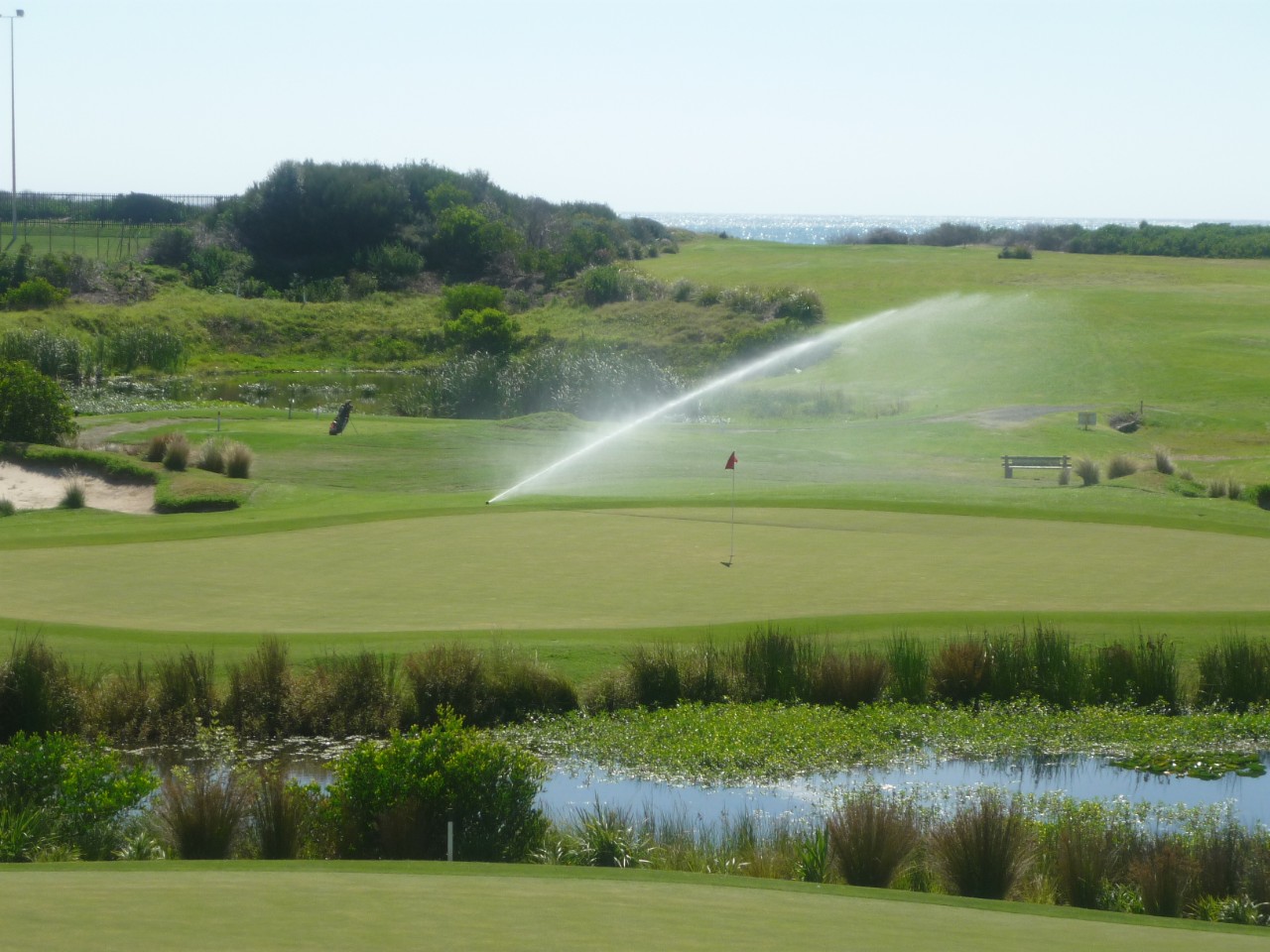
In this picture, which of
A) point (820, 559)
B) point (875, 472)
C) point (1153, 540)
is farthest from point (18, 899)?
point (875, 472)

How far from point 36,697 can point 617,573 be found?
7.06 meters

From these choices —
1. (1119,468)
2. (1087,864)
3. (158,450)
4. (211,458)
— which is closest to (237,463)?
(211,458)

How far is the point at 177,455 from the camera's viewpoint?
28.1 m

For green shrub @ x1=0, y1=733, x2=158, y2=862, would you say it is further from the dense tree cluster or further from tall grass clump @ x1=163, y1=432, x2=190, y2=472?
the dense tree cluster

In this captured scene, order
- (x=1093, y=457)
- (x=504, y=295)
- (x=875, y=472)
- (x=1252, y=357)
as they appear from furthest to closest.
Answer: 1. (x=504, y=295)
2. (x=1252, y=357)
3. (x=1093, y=457)
4. (x=875, y=472)

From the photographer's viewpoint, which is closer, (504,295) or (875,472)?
(875,472)

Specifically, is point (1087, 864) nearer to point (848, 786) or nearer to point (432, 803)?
point (848, 786)

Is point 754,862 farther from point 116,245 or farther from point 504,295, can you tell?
point 116,245

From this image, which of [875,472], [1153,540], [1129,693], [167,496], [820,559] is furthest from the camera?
[875,472]

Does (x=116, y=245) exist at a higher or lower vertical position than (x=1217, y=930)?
higher

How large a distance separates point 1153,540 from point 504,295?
210ft

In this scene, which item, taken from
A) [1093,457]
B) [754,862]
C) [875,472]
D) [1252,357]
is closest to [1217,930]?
[754,862]

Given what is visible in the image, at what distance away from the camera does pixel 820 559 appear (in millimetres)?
19016

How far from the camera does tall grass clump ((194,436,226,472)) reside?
93.2 ft
